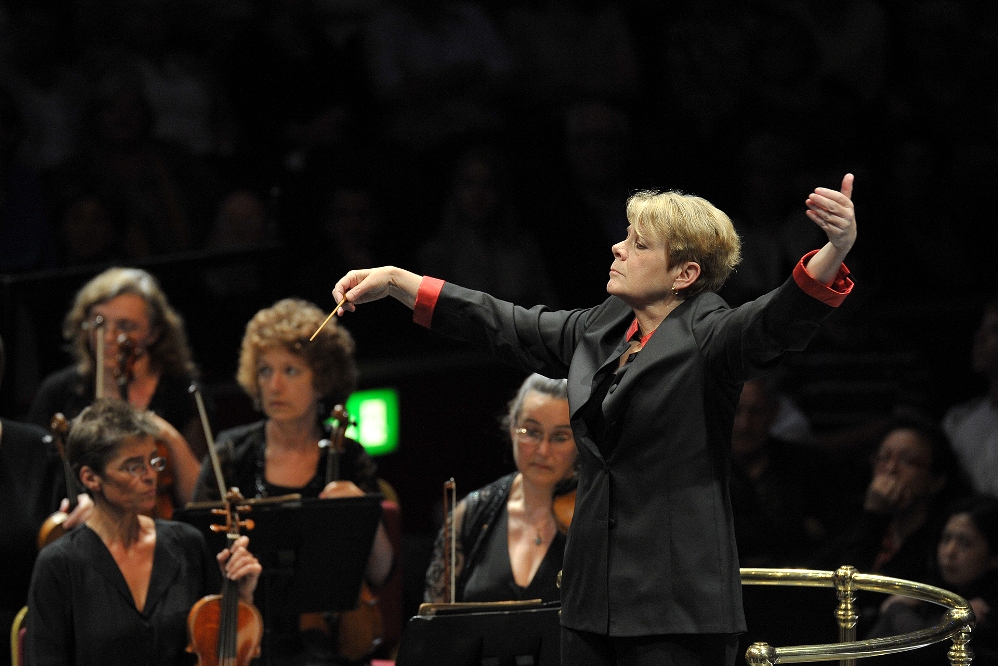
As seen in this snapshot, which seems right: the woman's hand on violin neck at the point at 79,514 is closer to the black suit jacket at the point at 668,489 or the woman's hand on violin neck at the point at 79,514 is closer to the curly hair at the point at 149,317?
the curly hair at the point at 149,317

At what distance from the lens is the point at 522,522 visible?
3918 mm

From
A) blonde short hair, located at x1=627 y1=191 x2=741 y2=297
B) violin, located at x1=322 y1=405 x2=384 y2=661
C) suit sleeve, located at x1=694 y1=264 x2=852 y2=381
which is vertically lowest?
violin, located at x1=322 y1=405 x2=384 y2=661

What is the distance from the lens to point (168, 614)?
146 inches

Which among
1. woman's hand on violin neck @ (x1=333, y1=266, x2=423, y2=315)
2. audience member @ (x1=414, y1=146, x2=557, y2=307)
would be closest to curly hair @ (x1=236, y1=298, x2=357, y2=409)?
woman's hand on violin neck @ (x1=333, y1=266, x2=423, y2=315)

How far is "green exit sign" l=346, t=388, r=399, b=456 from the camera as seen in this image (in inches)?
227

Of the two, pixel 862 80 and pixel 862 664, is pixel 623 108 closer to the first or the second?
pixel 862 80

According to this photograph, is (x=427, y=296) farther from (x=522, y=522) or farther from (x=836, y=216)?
(x=522, y=522)

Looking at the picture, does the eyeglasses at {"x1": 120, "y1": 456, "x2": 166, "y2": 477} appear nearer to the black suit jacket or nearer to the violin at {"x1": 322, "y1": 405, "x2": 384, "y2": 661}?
the violin at {"x1": 322, "y1": 405, "x2": 384, "y2": 661}

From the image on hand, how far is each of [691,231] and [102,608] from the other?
1945mm

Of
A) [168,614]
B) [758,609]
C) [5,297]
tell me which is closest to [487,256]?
[5,297]

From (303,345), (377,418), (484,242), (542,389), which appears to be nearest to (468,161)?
(484,242)

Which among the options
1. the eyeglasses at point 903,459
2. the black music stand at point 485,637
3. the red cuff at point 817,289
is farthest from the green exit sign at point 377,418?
the red cuff at point 817,289

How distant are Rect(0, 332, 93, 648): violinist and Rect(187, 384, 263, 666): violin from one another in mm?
962

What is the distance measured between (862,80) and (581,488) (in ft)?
17.0
